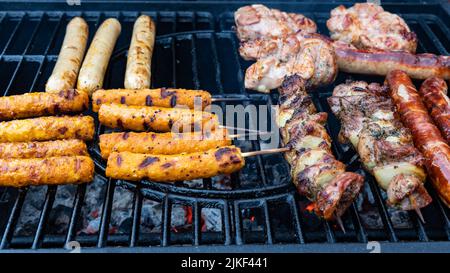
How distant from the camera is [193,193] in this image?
9.83ft

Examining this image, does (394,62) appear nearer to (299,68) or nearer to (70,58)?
(299,68)

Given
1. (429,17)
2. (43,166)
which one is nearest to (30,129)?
(43,166)

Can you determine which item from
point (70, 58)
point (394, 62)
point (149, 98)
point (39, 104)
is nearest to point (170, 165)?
point (149, 98)

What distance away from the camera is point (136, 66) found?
374 cm

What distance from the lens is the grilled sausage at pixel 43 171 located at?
9.42 ft

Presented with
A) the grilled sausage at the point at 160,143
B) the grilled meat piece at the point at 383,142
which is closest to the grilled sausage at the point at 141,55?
the grilled sausage at the point at 160,143

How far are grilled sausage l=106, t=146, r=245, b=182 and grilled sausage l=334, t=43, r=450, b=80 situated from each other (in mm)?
1667

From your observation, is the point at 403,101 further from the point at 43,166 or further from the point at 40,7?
the point at 40,7

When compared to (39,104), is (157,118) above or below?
below

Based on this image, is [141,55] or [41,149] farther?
[141,55]

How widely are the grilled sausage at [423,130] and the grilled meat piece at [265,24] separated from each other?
43.2 inches

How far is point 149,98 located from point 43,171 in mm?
1027

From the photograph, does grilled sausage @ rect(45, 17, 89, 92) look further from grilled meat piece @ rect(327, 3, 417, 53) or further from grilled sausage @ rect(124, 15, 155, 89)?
grilled meat piece @ rect(327, 3, 417, 53)
